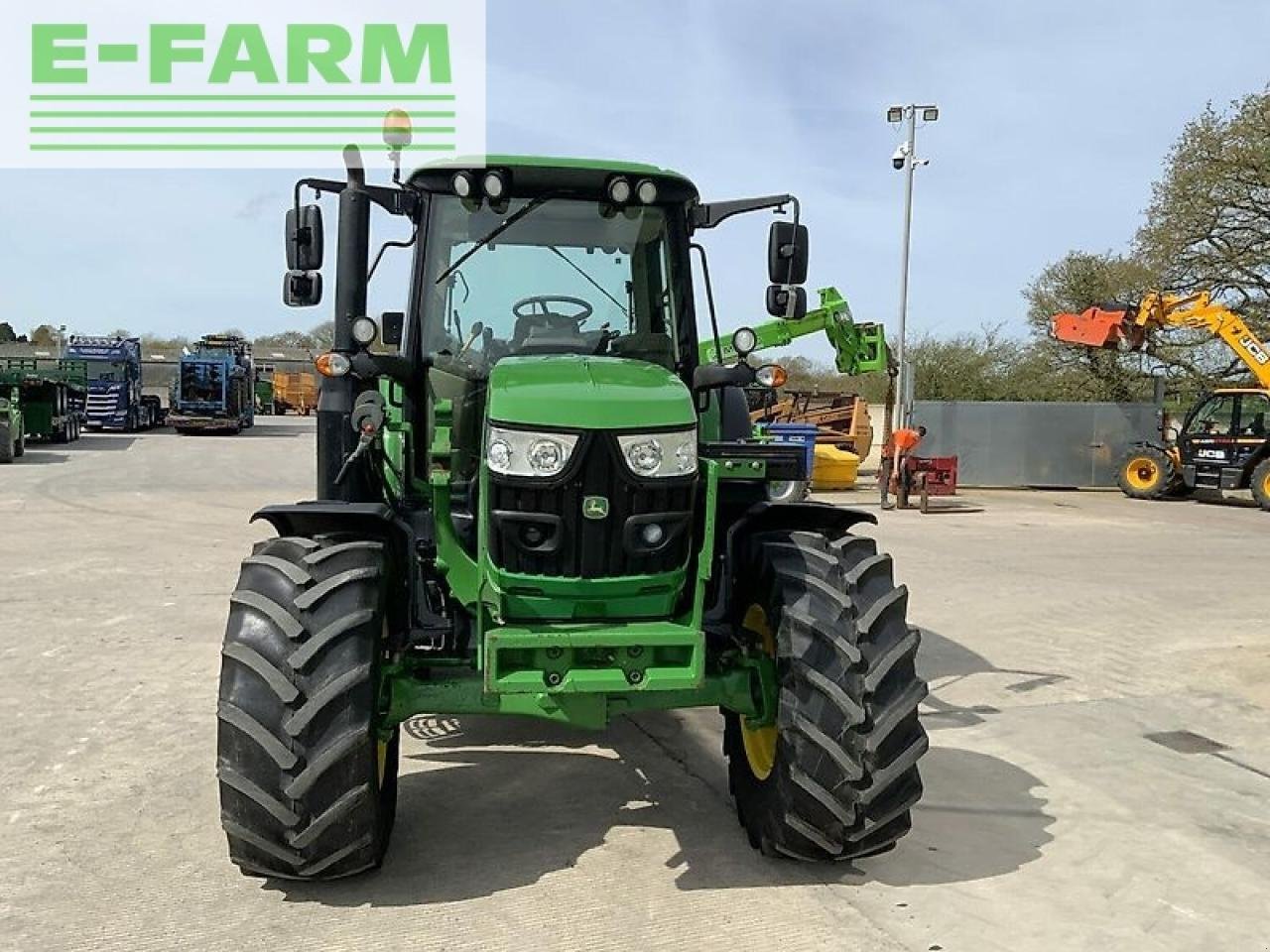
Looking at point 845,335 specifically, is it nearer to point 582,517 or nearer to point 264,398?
point 582,517

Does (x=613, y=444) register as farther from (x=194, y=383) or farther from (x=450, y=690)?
(x=194, y=383)

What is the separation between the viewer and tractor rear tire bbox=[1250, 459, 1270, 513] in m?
19.1

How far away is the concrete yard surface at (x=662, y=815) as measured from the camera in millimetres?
3617

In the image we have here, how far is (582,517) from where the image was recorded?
379cm

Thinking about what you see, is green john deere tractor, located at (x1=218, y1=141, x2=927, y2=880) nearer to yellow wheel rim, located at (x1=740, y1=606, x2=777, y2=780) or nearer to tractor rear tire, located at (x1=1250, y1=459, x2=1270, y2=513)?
yellow wheel rim, located at (x1=740, y1=606, x2=777, y2=780)

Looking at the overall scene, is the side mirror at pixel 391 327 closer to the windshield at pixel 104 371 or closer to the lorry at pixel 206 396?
the lorry at pixel 206 396

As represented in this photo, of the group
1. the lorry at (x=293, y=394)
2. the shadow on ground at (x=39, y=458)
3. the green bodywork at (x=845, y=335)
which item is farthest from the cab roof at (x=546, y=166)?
the lorry at (x=293, y=394)

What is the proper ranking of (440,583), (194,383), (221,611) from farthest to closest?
(194,383) < (221,611) < (440,583)

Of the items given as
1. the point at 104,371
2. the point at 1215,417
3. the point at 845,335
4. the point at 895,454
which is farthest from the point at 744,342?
the point at 104,371

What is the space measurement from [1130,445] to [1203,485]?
2710 millimetres

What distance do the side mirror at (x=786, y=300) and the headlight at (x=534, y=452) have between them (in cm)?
187

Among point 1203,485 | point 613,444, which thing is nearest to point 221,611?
point 613,444

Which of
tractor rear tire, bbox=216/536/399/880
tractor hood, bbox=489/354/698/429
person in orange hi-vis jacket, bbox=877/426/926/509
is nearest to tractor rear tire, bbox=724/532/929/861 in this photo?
tractor hood, bbox=489/354/698/429

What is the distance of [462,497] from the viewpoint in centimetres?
439
